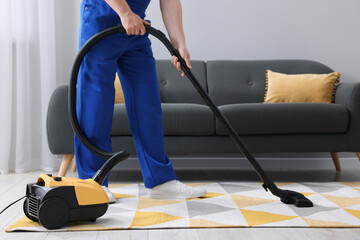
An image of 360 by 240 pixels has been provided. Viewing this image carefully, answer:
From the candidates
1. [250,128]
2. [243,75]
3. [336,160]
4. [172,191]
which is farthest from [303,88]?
[172,191]

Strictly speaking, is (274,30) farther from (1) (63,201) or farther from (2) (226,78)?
(1) (63,201)

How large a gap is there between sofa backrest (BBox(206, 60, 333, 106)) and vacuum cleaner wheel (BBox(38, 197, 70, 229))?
178 centimetres

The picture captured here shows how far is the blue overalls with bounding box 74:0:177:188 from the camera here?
67.8 inches

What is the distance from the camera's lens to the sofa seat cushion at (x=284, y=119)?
2385mm

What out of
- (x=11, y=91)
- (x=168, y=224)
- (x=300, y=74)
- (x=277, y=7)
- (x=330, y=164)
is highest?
(x=277, y=7)

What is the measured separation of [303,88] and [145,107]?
137 cm

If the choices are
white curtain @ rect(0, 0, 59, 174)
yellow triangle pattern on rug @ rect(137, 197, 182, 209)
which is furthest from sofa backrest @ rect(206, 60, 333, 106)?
yellow triangle pattern on rug @ rect(137, 197, 182, 209)

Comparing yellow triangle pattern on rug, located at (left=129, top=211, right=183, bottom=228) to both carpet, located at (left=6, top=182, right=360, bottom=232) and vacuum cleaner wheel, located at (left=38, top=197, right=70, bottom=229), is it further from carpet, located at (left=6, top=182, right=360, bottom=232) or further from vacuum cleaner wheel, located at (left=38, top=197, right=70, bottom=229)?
vacuum cleaner wheel, located at (left=38, top=197, right=70, bottom=229)

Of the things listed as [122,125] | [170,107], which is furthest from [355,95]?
[122,125]

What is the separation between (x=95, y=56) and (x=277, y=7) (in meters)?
2.03

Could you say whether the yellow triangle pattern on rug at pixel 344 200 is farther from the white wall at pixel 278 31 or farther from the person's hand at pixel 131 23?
the white wall at pixel 278 31

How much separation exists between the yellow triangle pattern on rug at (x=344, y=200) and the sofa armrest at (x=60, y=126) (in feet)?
4.58

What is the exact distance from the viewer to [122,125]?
2.39 metres

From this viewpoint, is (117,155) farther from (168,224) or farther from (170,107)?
(170,107)
